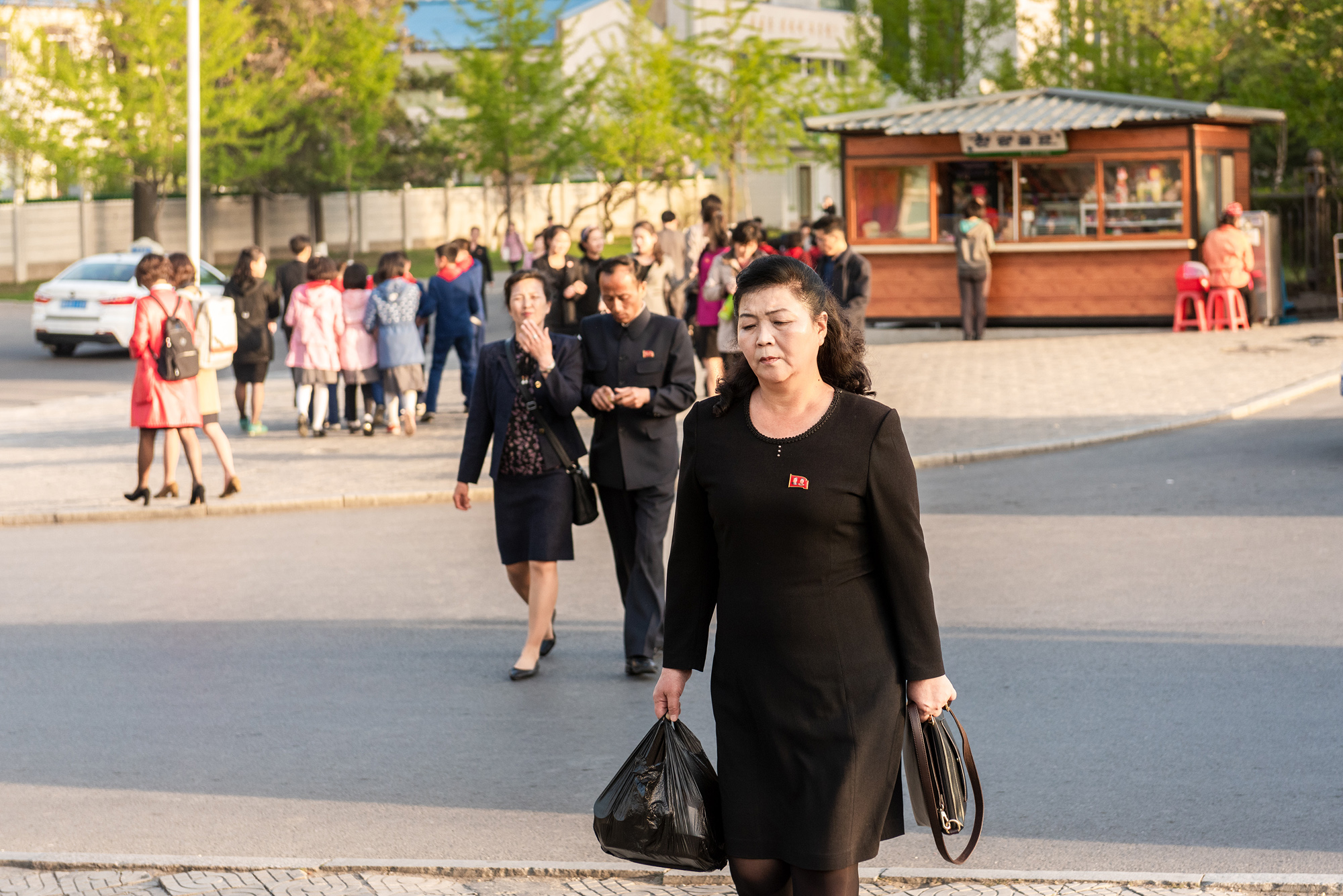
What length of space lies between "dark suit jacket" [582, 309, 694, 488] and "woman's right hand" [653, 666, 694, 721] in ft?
12.5

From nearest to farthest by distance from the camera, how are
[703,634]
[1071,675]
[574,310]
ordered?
[703,634] → [1071,675] → [574,310]

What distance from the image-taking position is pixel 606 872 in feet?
15.6

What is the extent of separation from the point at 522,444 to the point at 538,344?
47cm

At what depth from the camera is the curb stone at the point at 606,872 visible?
14.8 feet

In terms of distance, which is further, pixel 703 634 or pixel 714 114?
pixel 714 114

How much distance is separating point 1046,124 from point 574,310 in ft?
34.8

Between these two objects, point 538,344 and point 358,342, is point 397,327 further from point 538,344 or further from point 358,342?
point 538,344

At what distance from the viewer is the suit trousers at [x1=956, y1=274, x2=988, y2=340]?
76.1 ft

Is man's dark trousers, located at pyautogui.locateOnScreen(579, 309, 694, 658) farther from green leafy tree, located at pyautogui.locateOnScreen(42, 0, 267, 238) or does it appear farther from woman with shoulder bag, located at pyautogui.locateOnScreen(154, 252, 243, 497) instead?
green leafy tree, located at pyautogui.locateOnScreen(42, 0, 267, 238)

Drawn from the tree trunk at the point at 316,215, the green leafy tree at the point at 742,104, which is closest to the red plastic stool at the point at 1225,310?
the green leafy tree at the point at 742,104

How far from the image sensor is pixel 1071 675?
7016mm

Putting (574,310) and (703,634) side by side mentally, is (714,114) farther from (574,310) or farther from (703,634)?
(703,634)

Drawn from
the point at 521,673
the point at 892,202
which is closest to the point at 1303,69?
the point at 892,202

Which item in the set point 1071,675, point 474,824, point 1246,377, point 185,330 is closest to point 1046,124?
point 1246,377
